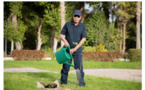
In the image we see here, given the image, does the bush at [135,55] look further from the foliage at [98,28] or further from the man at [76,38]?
the man at [76,38]

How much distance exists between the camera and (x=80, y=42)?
4.63 m

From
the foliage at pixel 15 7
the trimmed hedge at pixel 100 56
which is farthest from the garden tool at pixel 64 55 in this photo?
the foliage at pixel 15 7

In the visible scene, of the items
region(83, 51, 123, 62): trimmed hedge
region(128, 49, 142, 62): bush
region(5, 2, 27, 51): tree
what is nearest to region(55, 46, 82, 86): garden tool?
region(83, 51, 123, 62): trimmed hedge

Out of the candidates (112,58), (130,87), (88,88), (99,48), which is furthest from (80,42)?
(99,48)

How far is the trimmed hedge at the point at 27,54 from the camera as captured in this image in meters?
14.5

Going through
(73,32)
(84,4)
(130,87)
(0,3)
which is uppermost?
(84,4)

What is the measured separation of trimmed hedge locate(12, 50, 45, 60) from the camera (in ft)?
47.7

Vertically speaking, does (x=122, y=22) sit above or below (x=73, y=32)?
above

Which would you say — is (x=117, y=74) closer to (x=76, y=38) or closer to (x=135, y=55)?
(x=76, y=38)

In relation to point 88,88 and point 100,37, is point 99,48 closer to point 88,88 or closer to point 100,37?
point 100,37

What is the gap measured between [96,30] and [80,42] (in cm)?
1559

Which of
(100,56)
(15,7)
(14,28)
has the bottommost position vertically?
(100,56)

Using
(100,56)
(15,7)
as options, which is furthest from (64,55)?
(15,7)

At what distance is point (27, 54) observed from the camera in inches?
581
